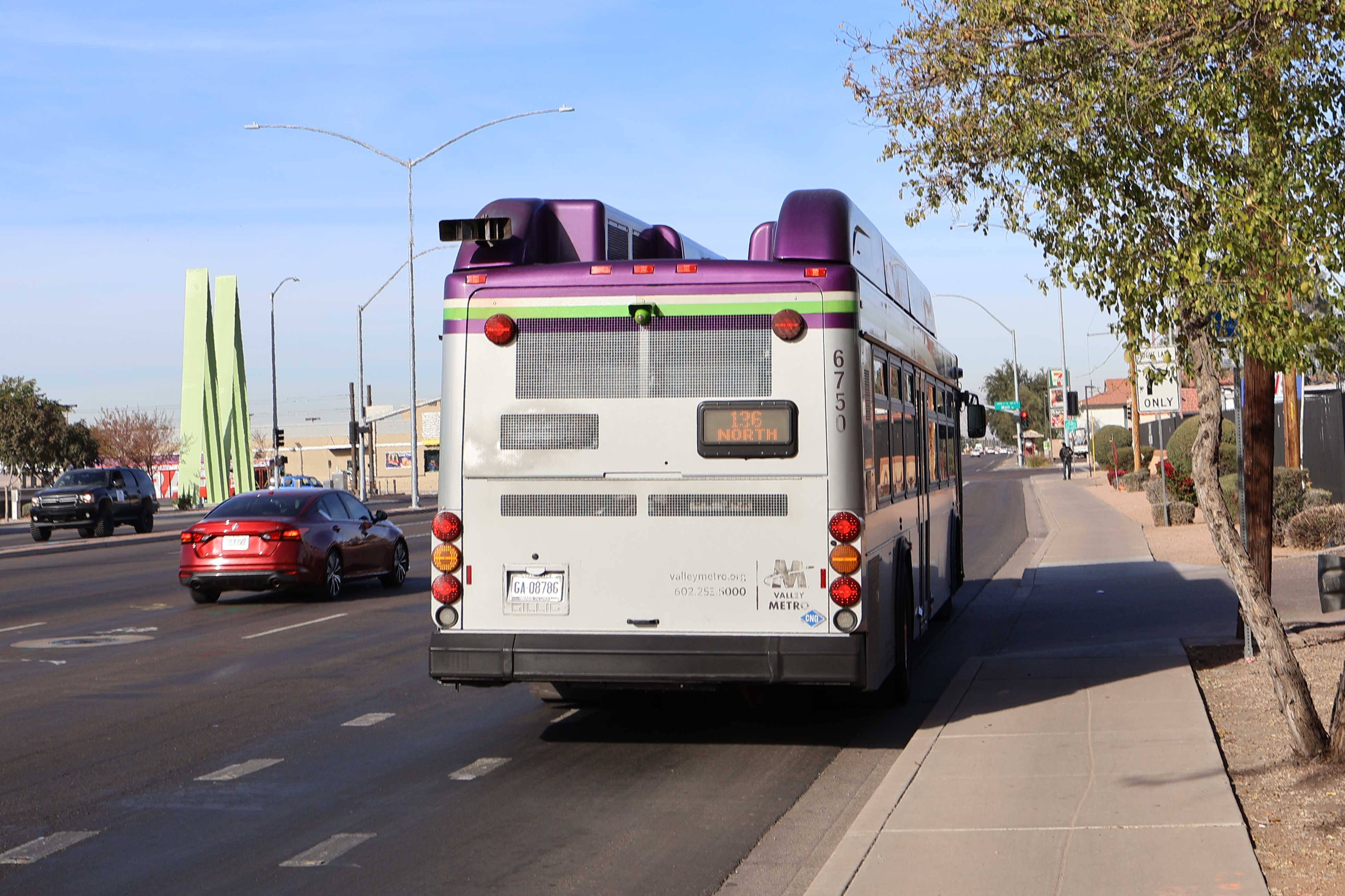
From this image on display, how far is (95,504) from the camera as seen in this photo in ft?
130

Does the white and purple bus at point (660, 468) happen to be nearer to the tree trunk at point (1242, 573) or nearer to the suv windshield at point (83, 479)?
the tree trunk at point (1242, 573)

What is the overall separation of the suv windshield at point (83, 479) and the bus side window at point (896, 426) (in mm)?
34377

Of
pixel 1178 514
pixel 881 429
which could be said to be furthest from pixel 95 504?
pixel 881 429

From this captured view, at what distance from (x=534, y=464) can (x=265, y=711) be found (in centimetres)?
351

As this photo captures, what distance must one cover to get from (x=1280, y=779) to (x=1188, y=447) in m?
33.2

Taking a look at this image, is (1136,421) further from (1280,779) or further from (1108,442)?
(1280,779)

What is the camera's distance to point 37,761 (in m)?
8.95

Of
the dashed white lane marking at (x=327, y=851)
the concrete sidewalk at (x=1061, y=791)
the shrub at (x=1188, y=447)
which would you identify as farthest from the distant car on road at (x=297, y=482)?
the dashed white lane marking at (x=327, y=851)

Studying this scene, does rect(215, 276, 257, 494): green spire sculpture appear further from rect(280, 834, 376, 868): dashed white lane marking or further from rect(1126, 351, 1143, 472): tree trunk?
rect(280, 834, 376, 868): dashed white lane marking

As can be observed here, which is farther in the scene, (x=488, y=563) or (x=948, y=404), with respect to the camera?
(x=948, y=404)

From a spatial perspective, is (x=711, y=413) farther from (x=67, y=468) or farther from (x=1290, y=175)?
(x=67, y=468)

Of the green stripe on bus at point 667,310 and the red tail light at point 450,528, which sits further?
the red tail light at point 450,528

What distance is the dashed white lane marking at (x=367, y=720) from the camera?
33.2 feet

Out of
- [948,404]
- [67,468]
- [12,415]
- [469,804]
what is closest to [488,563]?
[469,804]
